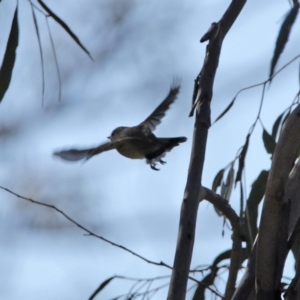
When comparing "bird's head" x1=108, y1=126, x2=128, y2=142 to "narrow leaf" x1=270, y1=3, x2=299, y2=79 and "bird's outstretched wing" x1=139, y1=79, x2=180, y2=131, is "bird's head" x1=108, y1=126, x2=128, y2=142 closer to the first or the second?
"bird's outstretched wing" x1=139, y1=79, x2=180, y2=131

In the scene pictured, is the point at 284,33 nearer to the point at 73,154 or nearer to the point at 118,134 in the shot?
the point at 73,154

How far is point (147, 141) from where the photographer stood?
2.14 m

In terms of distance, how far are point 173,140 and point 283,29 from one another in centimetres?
50

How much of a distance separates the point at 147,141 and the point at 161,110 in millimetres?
107

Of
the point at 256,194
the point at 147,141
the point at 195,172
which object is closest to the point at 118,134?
the point at 147,141

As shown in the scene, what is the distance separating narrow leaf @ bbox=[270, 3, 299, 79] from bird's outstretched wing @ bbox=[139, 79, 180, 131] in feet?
1.45

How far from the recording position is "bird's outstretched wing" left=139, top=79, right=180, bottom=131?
2057 millimetres

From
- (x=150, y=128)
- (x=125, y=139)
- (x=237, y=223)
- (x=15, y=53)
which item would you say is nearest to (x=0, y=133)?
(x=15, y=53)

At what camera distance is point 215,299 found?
1.92 meters

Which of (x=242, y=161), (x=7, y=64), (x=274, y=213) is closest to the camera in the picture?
(x=274, y=213)

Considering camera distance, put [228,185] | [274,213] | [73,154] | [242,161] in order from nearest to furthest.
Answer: [274,213] → [73,154] → [242,161] → [228,185]

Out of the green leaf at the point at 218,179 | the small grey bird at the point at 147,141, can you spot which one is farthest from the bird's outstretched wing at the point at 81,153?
the green leaf at the point at 218,179

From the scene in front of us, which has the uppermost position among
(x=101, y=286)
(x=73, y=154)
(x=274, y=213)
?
(x=73, y=154)

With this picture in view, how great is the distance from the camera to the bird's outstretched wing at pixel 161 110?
2.06 metres
